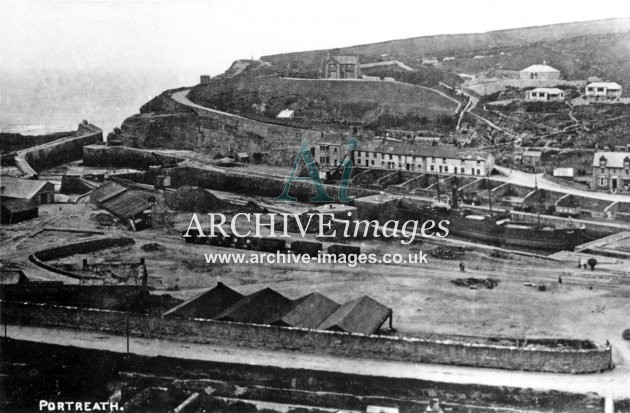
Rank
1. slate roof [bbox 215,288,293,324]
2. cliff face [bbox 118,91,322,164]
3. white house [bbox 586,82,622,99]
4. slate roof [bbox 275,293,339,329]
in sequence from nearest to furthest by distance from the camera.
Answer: slate roof [bbox 275,293,339,329], slate roof [bbox 215,288,293,324], white house [bbox 586,82,622,99], cliff face [bbox 118,91,322,164]

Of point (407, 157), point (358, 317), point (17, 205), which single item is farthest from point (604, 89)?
point (17, 205)

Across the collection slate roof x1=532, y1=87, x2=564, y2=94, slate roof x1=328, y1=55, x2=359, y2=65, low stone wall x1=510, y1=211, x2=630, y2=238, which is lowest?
low stone wall x1=510, y1=211, x2=630, y2=238

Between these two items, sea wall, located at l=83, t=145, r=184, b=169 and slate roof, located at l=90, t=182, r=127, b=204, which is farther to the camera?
sea wall, located at l=83, t=145, r=184, b=169

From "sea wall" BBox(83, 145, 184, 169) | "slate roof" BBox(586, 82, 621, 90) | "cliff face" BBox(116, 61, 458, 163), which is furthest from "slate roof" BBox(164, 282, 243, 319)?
"slate roof" BBox(586, 82, 621, 90)

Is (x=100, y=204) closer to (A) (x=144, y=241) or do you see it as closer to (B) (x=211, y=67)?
(A) (x=144, y=241)

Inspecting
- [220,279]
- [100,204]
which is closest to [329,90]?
[100,204]

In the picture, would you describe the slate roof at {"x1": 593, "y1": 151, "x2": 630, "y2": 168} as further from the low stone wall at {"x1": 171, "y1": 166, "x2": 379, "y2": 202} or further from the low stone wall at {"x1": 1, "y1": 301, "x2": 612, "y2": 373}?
the low stone wall at {"x1": 1, "y1": 301, "x2": 612, "y2": 373}

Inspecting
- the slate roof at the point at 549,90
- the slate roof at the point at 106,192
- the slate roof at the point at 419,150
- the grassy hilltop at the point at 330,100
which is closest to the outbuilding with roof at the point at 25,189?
the slate roof at the point at 106,192
